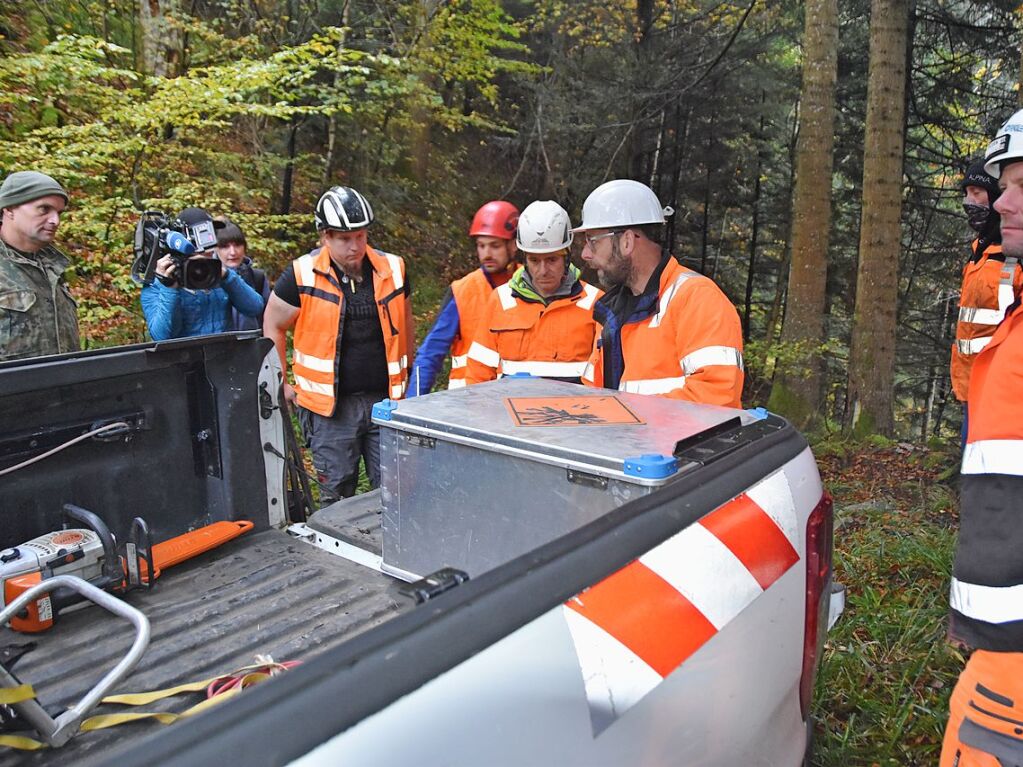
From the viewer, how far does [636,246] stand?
3.29 m

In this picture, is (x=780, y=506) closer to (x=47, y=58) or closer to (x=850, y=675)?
(x=850, y=675)

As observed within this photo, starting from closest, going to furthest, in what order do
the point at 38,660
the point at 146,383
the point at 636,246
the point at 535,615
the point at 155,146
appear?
the point at 535,615
the point at 38,660
the point at 146,383
the point at 636,246
the point at 155,146

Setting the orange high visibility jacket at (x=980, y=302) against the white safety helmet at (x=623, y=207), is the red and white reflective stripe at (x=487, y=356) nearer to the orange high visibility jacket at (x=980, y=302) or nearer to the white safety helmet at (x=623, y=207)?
the white safety helmet at (x=623, y=207)

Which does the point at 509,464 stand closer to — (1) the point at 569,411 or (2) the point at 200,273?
(1) the point at 569,411

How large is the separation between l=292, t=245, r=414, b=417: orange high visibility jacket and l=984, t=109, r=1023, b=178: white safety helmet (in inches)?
121

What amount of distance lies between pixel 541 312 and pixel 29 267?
9.61 ft

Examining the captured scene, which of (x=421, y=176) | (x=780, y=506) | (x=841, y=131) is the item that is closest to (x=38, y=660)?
(x=780, y=506)

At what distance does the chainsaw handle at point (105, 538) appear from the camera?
2273mm

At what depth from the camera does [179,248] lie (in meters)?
3.65

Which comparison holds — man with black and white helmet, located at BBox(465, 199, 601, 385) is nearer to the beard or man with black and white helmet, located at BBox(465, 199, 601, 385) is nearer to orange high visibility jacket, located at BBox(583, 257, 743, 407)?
orange high visibility jacket, located at BBox(583, 257, 743, 407)

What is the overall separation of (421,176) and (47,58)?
8545 mm

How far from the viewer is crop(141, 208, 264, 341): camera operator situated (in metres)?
3.81

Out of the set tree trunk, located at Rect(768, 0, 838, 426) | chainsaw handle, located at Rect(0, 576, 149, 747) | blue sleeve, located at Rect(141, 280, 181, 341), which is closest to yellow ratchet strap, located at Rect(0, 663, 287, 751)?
chainsaw handle, located at Rect(0, 576, 149, 747)

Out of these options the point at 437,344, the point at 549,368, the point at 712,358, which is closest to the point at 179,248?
the point at 437,344
